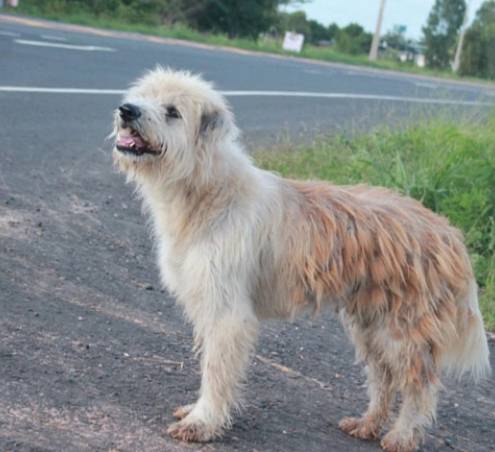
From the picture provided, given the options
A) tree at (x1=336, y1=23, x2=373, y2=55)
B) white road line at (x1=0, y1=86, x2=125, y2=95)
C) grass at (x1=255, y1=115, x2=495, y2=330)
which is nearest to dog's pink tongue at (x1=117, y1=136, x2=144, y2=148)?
grass at (x1=255, y1=115, x2=495, y2=330)

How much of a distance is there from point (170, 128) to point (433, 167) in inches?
198

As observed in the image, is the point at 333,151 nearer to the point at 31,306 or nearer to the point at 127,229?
the point at 127,229

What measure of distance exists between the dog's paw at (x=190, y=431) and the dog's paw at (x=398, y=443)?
3.21ft

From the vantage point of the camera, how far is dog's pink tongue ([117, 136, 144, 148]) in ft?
15.2

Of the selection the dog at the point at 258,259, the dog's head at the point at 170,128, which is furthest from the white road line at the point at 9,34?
the dog at the point at 258,259

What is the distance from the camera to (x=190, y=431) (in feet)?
15.0

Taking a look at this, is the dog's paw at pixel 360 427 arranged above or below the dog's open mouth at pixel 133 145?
below

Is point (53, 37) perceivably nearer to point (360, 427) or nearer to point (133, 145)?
point (133, 145)

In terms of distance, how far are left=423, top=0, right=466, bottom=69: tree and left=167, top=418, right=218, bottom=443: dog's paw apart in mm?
60601

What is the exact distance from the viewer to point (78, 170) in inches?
358

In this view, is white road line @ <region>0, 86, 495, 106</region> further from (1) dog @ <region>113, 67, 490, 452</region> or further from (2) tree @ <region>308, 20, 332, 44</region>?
(2) tree @ <region>308, 20, 332, 44</region>

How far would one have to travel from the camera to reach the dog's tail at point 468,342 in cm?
496

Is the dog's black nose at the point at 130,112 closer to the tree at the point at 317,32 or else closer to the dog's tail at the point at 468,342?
the dog's tail at the point at 468,342

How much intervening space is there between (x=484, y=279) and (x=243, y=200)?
3908 millimetres
